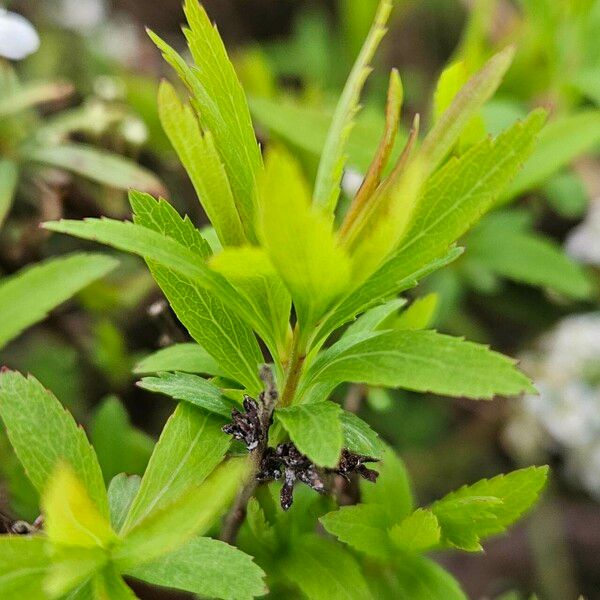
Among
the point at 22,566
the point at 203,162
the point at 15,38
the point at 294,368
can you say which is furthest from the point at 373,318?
the point at 15,38

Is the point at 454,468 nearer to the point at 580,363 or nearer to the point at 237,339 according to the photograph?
the point at 580,363

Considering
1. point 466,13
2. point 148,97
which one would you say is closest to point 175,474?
point 148,97

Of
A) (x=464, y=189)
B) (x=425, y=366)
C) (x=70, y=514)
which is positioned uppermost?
(x=464, y=189)

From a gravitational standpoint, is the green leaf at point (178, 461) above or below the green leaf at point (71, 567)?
above

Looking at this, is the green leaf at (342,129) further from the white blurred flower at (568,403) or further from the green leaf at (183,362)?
the white blurred flower at (568,403)

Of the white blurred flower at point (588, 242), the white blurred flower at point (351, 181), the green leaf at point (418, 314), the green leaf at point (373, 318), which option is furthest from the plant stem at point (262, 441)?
the white blurred flower at point (588, 242)

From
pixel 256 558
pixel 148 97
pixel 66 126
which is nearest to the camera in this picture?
pixel 256 558

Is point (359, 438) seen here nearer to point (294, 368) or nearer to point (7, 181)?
point (294, 368)
